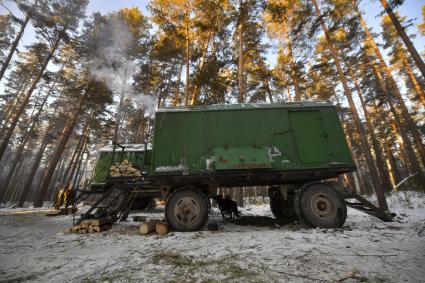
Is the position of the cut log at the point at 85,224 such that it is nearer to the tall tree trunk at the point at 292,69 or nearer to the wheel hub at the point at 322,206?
the wheel hub at the point at 322,206

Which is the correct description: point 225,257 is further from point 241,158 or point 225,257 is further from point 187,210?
point 241,158

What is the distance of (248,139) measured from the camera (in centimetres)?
631

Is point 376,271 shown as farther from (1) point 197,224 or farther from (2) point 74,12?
(2) point 74,12

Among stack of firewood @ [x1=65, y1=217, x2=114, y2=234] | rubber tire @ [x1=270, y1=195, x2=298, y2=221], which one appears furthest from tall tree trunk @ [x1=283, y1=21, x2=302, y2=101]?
stack of firewood @ [x1=65, y1=217, x2=114, y2=234]

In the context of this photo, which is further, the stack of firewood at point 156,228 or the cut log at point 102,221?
the cut log at point 102,221

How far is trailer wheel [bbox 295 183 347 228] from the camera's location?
5.84 meters

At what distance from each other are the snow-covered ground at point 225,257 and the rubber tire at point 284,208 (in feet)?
6.72

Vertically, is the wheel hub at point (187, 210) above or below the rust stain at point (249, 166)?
below

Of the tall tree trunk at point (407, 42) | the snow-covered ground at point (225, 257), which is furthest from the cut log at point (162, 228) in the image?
the tall tree trunk at point (407, 42)

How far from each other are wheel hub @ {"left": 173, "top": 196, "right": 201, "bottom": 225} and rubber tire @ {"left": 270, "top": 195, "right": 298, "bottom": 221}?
11.8 feet

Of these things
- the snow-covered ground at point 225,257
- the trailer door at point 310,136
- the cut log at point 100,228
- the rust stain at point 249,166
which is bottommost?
the snow-covered ground at point 225,257

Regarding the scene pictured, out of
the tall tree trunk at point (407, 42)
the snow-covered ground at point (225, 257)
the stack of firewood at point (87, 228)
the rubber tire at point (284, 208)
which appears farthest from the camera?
the tall tree trunk at point (407, 42)

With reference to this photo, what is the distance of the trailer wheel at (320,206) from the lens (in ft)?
19.2

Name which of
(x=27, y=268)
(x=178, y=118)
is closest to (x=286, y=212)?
(x=178, y=118)
